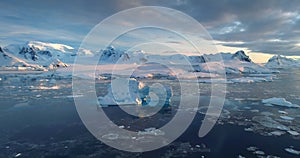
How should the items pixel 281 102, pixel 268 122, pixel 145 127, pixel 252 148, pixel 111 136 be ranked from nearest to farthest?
pixel 252 148
pixel 111 136
pixel 145 127
pixel 268 122
pixel 281 102

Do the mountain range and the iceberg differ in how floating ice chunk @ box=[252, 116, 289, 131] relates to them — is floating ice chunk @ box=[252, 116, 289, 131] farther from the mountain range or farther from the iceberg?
the mountain range

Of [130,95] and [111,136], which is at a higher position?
[130,95]

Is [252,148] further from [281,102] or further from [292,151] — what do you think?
[281,102]

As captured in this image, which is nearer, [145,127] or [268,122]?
[145,127]

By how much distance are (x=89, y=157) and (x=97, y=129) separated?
95.2 inches

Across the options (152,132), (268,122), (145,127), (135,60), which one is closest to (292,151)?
(268,122)

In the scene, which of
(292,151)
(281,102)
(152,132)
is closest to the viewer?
(292,151)

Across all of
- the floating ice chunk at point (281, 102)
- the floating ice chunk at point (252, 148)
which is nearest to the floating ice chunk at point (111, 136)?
the floating ice chunk at point (252, 148)

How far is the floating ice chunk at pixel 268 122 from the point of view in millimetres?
8280

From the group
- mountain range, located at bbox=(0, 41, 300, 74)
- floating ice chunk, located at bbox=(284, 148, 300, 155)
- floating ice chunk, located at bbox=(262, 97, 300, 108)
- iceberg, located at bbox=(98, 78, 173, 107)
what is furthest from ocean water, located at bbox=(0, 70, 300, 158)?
mountain range, located at bbox=(0, 41, 300, 74)

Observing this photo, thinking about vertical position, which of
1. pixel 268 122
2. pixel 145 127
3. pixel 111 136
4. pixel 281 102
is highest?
pixel 281 102

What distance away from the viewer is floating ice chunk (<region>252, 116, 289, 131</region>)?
8280 millimetres

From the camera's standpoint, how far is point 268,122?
894cm

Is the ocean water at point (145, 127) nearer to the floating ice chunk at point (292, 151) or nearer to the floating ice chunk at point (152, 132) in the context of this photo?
the floating ice chunk at point (292, 151)
